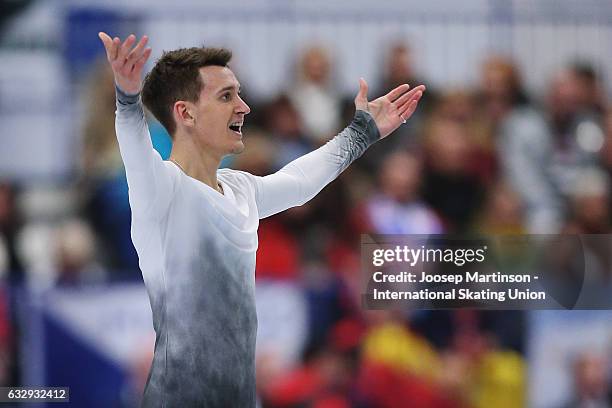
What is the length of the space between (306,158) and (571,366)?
113 inches

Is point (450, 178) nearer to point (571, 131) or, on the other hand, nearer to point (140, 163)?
point (571, 131)

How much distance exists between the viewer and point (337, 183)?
22.5 feet

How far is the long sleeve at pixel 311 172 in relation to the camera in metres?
4.37

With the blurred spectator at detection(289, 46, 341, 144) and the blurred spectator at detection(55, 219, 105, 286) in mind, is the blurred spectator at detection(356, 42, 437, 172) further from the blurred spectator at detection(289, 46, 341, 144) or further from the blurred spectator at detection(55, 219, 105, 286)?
the blurred spectator at detection(55, 219, 105, 286)

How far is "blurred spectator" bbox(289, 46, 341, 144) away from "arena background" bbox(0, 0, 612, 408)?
14 mm

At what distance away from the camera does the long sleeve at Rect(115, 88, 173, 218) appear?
3.48 metres

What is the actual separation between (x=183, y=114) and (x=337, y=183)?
2.92m

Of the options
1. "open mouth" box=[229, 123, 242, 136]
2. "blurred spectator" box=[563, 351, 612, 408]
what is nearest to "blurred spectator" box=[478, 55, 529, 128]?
"blurred spectator" box=[563, 351, 612, 408]

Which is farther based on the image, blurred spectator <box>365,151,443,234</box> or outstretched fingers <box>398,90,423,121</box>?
blurred spectator <box>365,151,443,234</box>

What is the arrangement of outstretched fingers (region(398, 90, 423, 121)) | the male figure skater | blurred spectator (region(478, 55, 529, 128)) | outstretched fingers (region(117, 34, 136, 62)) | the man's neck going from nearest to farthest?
outstretched fingers (region(117, 34, 136, 62))
the male figure skater
the man's neck
outstretched fingers (region(398, 90, 423, 121))
blurred spectator (region(478, 55, 529, 128))

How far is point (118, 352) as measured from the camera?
6305 mm

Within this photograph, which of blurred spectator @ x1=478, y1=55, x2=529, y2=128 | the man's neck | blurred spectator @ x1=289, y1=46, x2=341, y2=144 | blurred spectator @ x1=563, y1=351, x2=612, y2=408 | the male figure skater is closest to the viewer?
the male figure skater

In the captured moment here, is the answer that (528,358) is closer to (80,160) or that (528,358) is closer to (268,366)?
(268,366)

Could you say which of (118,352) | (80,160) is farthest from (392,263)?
(80,160)
